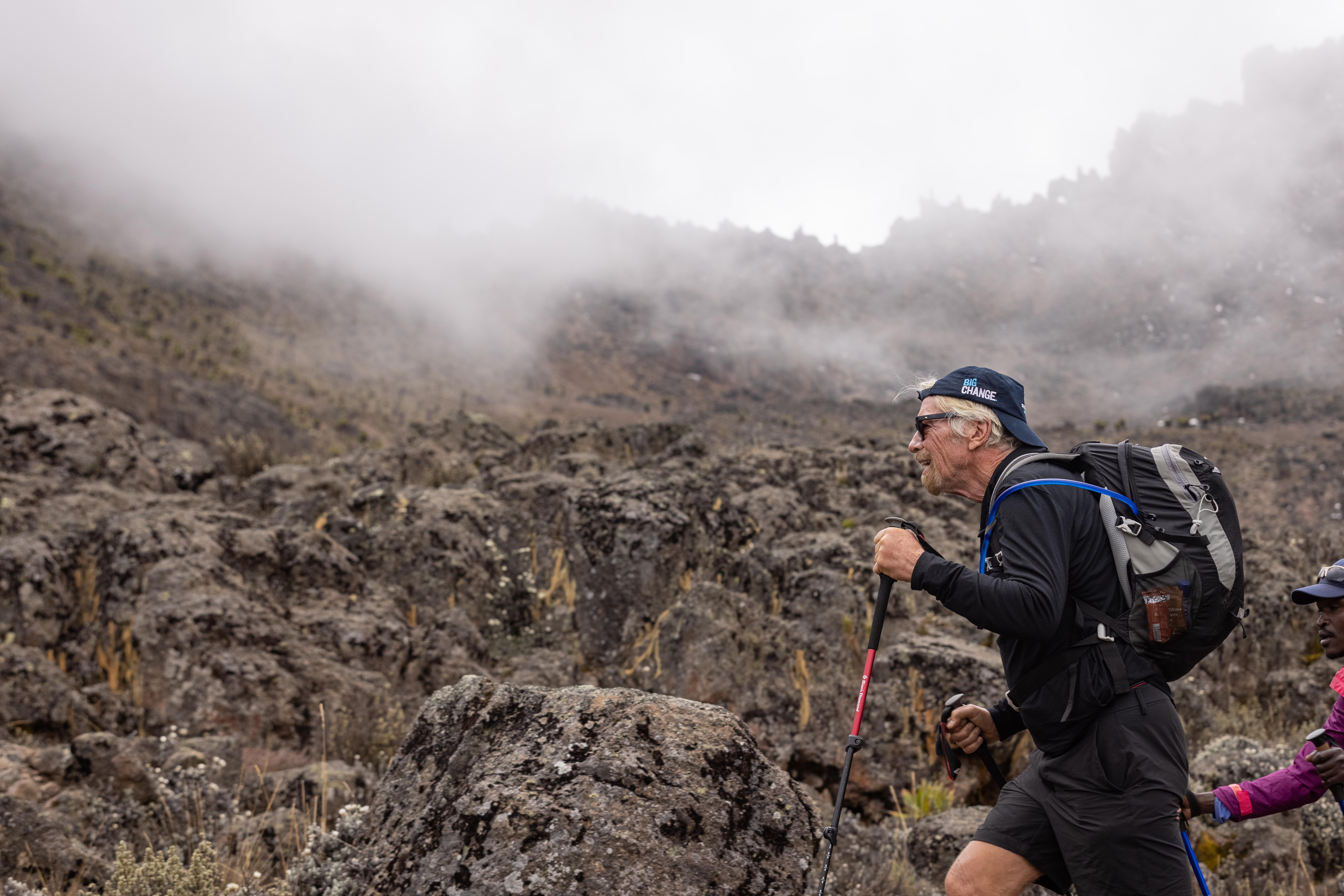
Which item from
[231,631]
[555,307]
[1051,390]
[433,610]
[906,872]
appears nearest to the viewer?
[906,872]

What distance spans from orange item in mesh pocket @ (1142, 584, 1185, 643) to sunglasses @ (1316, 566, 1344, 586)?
3.27ft

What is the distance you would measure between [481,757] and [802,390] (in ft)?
278

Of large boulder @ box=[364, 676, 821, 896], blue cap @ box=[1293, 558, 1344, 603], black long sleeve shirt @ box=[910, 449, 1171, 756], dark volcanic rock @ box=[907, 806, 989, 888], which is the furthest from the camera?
dark volcanic rock @ box=[907, 806, 989, 888]

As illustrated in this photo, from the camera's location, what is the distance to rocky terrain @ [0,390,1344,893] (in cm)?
208

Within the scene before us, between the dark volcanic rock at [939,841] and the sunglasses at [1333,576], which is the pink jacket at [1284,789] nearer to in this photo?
the sunglasses at [1333,576]

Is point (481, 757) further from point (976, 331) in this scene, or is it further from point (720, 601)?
point (976, 331)

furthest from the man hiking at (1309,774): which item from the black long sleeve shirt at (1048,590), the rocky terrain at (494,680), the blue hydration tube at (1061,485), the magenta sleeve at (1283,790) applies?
the rocky terrain at (494,680)

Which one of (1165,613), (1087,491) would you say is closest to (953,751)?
(1165,613)

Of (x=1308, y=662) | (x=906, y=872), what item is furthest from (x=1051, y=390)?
(x=906, y=872)

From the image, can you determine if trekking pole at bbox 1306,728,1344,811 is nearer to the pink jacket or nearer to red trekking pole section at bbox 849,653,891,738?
the pink jacket

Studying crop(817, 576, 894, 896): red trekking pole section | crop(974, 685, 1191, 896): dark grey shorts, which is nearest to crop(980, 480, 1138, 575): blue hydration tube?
crop(817, 576, 894, 896): red trekking pole section

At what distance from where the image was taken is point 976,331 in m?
102

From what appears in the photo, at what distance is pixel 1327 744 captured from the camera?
2.20 metres

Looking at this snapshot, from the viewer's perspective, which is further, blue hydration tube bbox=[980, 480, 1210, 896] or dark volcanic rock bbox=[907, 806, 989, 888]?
dark volcanic rock bbox=[907, 806, 989, 888]
